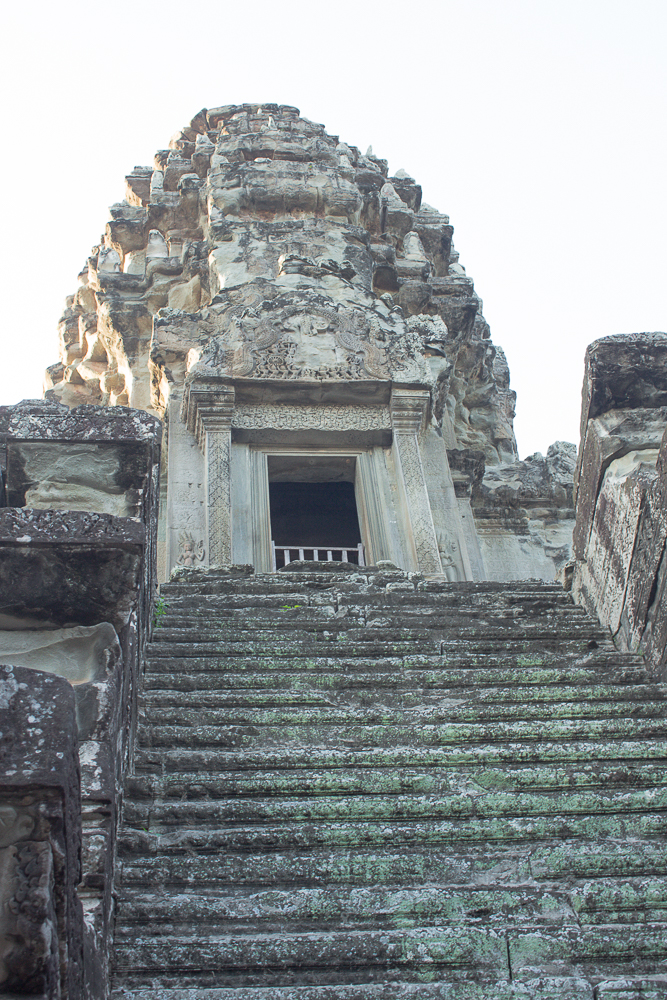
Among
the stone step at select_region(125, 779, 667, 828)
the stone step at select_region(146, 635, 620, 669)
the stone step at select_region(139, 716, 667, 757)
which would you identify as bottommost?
the stone step at select_region(125, 779, 667, 828)

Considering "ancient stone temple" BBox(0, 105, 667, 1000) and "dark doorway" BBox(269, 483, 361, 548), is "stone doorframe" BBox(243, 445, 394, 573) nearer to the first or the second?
"ancient stone temple" BBox(0, 105, 667, 1000)

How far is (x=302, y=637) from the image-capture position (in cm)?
547

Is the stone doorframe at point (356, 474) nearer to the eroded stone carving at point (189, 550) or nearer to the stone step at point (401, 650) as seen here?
the eroded stone carving at point (189, 550)

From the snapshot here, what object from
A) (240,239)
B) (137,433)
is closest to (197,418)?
(240,239)

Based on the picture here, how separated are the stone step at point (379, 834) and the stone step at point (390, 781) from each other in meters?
0.16

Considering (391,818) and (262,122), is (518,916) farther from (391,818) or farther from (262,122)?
(262,122)

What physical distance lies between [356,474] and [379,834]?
23.6ft

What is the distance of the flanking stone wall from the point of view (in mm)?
1953

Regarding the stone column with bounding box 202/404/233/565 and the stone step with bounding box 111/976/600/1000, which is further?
the stone column with bounding box 202/404/233/565

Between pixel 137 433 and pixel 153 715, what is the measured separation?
1.21 m

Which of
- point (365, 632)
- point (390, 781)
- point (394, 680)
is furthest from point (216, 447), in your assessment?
point (390, 781)

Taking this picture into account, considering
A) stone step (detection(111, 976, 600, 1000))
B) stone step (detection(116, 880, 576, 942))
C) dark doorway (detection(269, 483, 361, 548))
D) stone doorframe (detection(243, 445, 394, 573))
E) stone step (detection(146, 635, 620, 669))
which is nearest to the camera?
stone step (detection(111, 976, 600, 1000))

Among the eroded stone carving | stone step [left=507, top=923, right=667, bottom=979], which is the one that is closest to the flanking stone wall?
stone step [left=507, top=923, right=667, bottom=979]

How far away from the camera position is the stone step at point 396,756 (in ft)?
12.7
